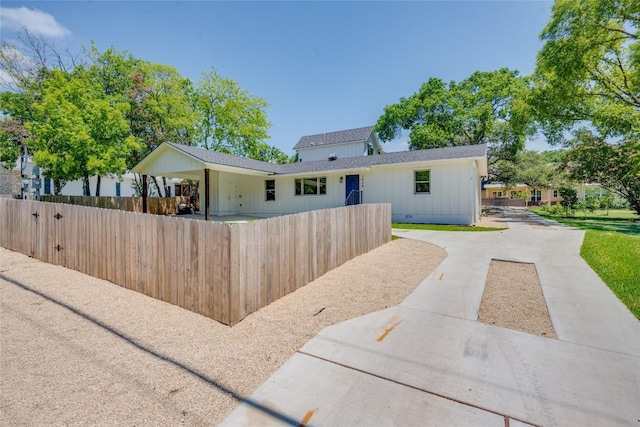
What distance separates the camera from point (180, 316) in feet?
13.1

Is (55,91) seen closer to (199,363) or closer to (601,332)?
(199,363)

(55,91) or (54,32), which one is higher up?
(54,32)

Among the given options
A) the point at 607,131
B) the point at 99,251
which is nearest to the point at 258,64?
the point at 99,251

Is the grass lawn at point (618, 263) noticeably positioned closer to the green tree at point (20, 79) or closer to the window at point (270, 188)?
the window at point (270, 188)

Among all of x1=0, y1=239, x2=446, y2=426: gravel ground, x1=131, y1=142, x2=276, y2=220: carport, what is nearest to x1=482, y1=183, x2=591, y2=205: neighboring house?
x1=131, y1=142, x2=276, y2=220: carport

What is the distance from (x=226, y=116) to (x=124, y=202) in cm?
1451

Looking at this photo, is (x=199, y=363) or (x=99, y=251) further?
(x=99, y=251)

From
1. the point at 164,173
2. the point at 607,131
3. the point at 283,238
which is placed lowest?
the point at 283,238

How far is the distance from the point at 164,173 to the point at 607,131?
85.4 ft

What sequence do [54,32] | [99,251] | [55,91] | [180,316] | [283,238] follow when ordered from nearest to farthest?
1. [180,316]
2. [283,238]
3. [99,251]
4. [55,91]
5. [54,32]

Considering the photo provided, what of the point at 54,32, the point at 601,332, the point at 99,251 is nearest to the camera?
the point at 601,332

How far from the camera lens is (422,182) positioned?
1455 centimetres

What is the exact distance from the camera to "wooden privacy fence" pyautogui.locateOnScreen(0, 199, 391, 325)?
12.5ft

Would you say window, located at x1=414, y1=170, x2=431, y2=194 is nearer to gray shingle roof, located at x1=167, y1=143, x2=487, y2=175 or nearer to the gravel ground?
gray shingle roof, located at x1=167, y1=143, x2=487, y2=175
